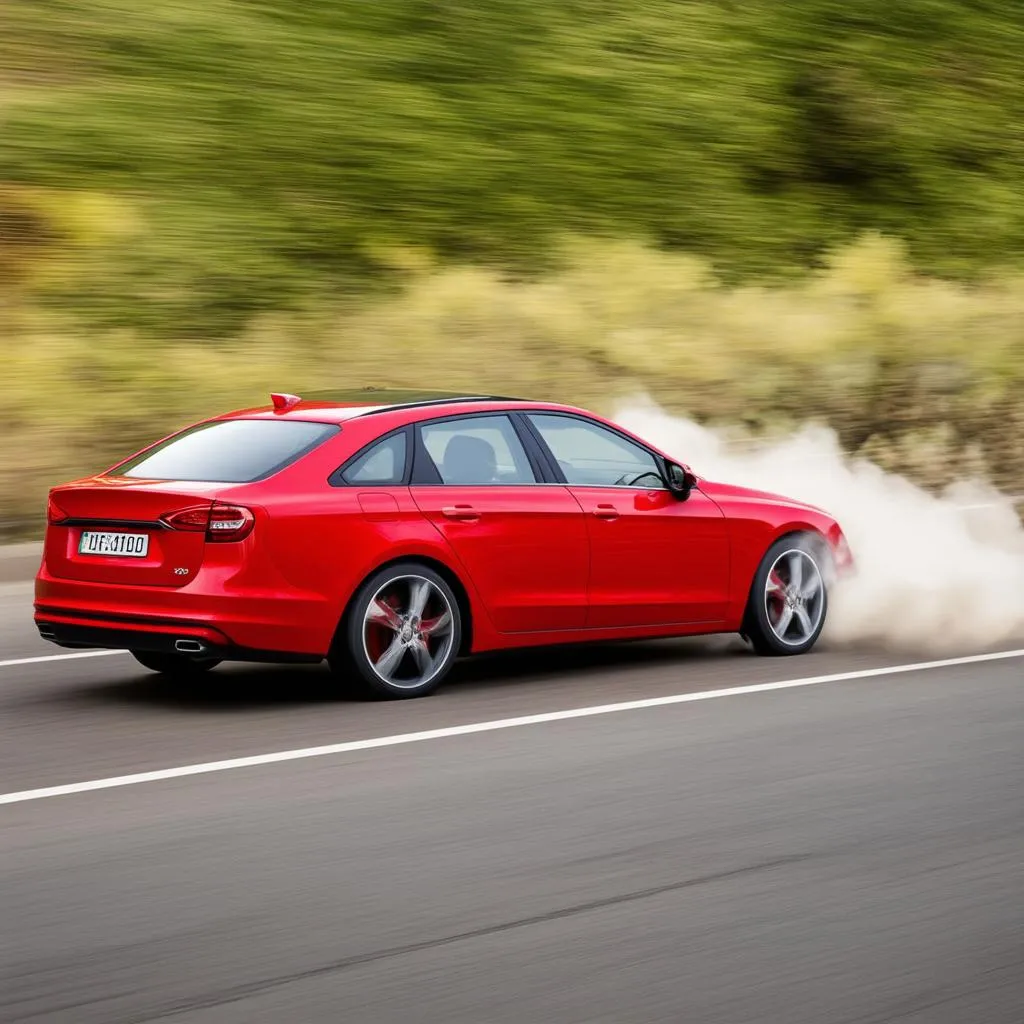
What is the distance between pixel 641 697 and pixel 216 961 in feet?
14.5

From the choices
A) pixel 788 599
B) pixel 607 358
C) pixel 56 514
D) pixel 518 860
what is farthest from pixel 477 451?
pixel 607 358

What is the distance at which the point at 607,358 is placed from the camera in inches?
825

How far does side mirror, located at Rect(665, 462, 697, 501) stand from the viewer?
32.8 feet

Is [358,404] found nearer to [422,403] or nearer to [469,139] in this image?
[422,403]

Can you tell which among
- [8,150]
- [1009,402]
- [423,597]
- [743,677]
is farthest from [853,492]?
[8,150]

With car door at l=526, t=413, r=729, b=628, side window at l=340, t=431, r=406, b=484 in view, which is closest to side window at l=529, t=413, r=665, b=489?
car door at l=526, t=413, r=729, b=628

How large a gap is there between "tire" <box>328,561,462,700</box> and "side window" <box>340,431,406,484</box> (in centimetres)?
42

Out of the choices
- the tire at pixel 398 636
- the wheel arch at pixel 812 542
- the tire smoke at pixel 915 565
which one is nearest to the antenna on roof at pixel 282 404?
the tire at pixel 398 636

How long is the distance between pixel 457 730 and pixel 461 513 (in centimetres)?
124

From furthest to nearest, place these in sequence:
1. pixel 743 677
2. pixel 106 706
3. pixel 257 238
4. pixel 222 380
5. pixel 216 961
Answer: pixel 257 238 → pixel 222 380 → pixel 743 677 → pixel 106 706 → pixel 216 961

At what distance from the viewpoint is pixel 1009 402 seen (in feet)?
73.5

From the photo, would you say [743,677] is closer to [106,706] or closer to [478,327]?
[106,706]

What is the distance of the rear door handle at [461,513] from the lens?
8.98m

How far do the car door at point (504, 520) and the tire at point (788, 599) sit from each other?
129cm
